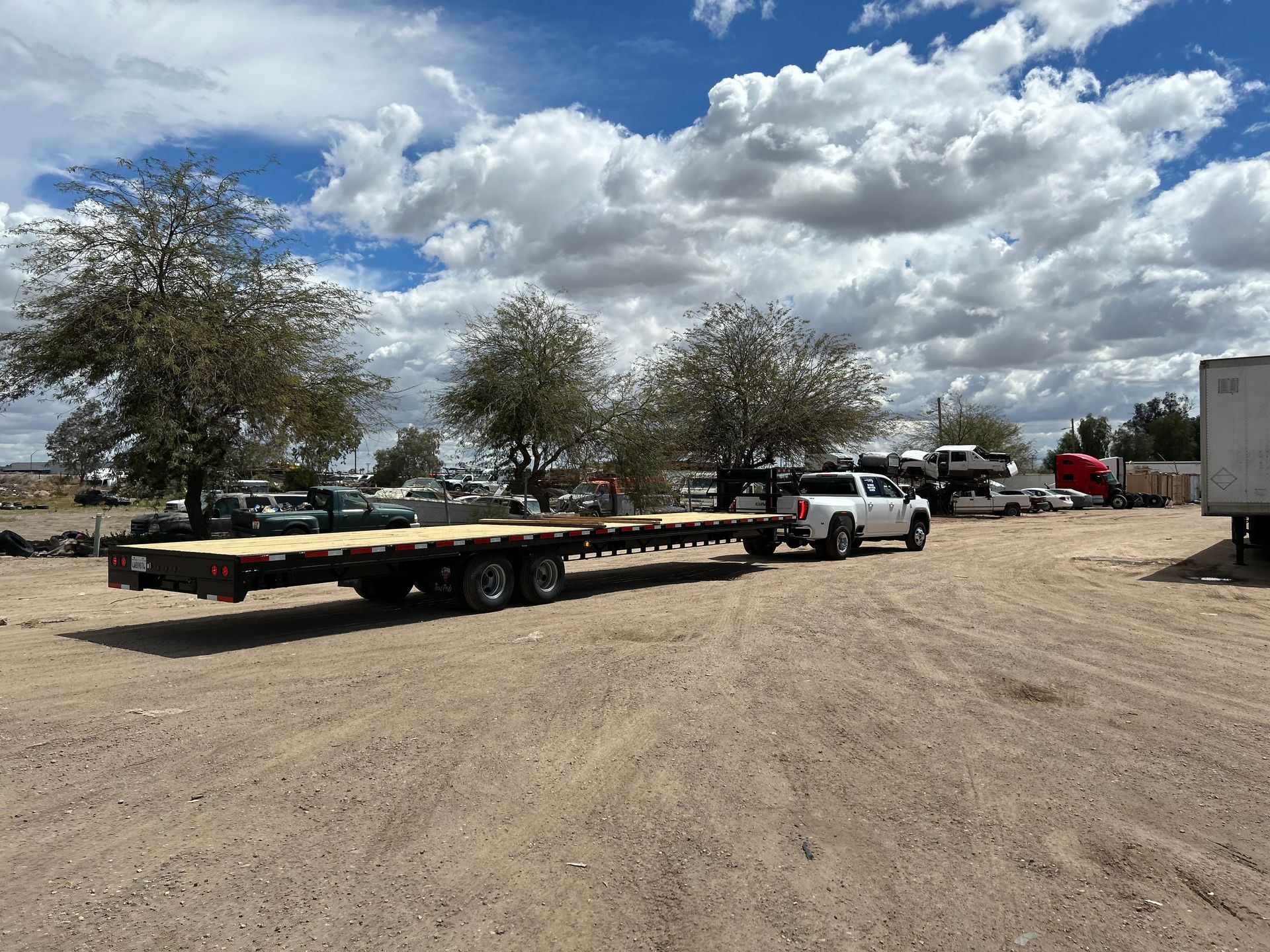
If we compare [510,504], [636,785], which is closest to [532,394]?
[510,504]

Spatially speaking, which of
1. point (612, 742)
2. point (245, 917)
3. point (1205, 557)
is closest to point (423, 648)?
point (612, 742)

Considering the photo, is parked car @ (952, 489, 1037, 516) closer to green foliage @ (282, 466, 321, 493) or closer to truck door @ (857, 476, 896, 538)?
truck door @ (857, 476, 896, 538)

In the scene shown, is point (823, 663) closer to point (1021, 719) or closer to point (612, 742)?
point (1021, 719)

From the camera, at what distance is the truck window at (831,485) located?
20.5 metres

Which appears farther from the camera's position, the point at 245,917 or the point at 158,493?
the point at 158,493

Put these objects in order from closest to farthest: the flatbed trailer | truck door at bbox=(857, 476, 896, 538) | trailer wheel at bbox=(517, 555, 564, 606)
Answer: the flatbed trailer < trailer wheel at bbox=(517, 555, 564, 606) < truck door at bbox=(857, 476, 896, 538)

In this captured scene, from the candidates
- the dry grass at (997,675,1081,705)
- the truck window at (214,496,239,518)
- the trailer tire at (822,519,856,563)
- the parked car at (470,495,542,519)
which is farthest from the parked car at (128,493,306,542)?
the dry grass at (997,675,1081,705)

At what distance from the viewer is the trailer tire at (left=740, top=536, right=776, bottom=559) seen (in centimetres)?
1974

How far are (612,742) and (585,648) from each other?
11.0 ft

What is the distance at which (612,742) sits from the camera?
647 centimetres

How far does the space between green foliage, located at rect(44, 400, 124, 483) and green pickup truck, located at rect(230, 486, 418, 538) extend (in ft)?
13.0

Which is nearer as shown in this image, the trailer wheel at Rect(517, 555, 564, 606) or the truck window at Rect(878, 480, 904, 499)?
the trailer wheel at Rect(517, 555, 564, 606)

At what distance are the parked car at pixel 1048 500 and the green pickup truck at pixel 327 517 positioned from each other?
33793 mm

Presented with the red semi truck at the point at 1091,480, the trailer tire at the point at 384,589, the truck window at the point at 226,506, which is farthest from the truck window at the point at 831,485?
the red semi truck at the point at 1091,480
